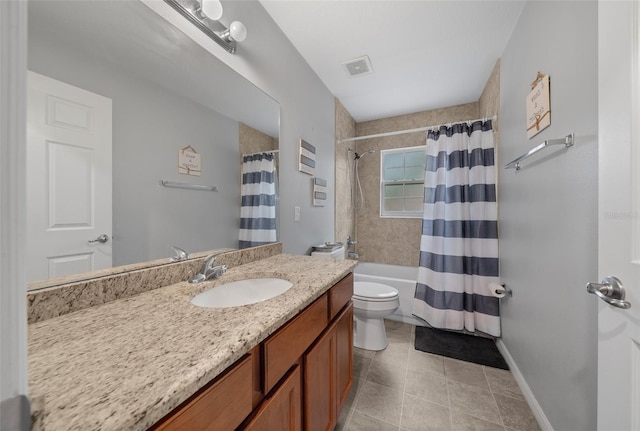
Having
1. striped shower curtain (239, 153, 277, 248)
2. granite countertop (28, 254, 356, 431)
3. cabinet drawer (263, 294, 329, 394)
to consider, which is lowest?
cabinet drawer (263, 294, 329, 394)

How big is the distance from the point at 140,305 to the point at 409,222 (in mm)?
2924

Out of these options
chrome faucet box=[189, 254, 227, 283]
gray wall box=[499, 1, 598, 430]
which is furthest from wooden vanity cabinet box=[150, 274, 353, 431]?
gray wall box=[499, 1, 598, 430]

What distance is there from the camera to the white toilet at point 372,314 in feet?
6.13

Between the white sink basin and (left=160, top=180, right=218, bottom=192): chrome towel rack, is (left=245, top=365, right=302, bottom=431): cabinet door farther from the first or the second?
(left=160, top=180, right=218, bottom=192): chrome towel rack

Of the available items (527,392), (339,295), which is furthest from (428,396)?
(339,295)

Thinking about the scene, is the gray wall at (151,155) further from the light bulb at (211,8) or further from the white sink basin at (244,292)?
the light bulb at (211,8)

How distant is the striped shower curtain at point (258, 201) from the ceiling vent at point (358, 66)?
3.86 ft

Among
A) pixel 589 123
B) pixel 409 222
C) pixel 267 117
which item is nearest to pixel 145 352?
pixel 267 117

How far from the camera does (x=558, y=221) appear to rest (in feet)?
3.59

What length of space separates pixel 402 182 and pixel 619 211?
8.52 feet

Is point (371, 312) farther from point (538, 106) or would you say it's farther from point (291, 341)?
point (538, 106)

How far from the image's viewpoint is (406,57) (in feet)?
6.34

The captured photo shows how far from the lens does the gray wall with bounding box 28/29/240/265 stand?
732 mm

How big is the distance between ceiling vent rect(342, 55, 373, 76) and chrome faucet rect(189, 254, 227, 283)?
75.6 inches
